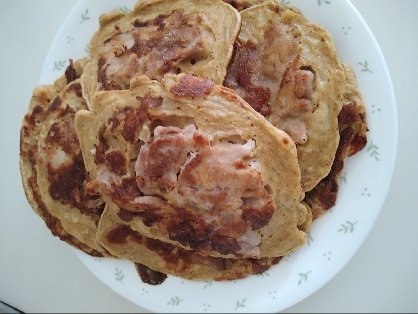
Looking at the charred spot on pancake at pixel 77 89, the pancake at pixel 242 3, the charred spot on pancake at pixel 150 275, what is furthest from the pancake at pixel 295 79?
the charred spot on pancake at pixel 150 275

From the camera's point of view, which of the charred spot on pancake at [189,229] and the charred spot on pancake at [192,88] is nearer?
the charred spot on pancake at [192,88]

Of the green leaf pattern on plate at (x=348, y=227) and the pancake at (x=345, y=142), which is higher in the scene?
the pancake at (x=345, y=142)

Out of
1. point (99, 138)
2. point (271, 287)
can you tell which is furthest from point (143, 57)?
point (271, 287)

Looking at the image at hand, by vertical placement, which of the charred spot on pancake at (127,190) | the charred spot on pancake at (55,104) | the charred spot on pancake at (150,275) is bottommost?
the charred spot on pancake at (150,275)

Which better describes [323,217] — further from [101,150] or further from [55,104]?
[55,104]

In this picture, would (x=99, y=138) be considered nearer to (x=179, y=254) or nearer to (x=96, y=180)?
(x=96, y=180)

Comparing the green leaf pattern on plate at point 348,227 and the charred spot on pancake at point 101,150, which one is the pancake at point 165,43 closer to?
the charred spot on pancake at point 101,150

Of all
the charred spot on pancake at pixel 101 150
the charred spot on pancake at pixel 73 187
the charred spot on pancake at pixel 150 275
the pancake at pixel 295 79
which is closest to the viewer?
the pancake at pixel 295 79
